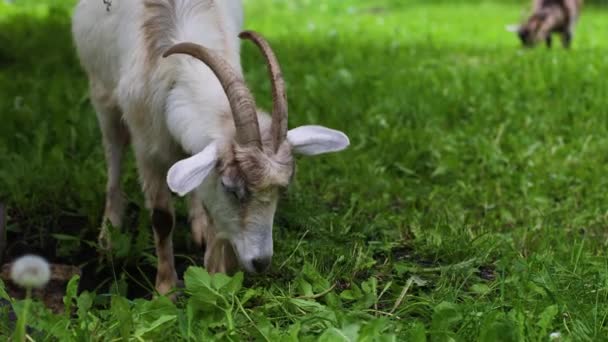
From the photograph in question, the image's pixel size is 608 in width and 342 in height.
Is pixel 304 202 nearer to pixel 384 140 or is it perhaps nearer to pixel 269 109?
pixel 384 140

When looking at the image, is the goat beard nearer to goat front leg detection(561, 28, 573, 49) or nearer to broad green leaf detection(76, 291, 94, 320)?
broad green leaf detection(76, 291, 94, 320)

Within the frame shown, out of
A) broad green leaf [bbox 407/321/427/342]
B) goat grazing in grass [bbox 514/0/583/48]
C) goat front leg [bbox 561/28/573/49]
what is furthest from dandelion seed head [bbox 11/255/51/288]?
goat front leg [bbox 561/28/573/49]

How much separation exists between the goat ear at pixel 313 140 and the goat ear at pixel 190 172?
0.35 meters

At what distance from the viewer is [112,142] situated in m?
5.07

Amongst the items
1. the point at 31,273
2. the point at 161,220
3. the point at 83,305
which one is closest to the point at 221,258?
the point at 161,220

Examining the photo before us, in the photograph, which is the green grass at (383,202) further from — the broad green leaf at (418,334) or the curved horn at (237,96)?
the curved horn at (237,96)

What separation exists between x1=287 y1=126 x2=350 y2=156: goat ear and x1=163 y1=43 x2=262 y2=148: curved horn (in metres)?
0.20

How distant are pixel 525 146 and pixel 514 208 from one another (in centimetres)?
110

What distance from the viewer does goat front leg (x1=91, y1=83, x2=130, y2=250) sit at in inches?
192

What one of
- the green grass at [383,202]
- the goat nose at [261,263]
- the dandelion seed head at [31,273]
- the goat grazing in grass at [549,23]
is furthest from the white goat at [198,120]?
the goat grazing in grass at [549,23]

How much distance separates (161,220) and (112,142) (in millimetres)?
903

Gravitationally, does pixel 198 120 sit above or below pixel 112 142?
above

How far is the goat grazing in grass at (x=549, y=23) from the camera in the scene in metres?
11.9

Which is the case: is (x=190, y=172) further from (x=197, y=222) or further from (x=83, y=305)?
(x=197, y=222)
